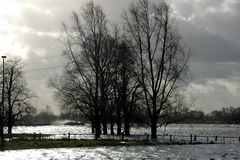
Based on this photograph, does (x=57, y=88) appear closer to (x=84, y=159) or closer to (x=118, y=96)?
(x=118, y=96)

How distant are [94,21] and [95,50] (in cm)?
385

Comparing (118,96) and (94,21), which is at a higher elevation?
(94,21)

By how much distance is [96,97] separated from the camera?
206ft

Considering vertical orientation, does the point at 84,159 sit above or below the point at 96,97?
below

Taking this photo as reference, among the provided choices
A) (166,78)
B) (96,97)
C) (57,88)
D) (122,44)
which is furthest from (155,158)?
(57,88)

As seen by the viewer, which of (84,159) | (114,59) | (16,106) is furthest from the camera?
(16,106)

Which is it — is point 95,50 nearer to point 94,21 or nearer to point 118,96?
point 94,21

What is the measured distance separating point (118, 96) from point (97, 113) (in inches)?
601

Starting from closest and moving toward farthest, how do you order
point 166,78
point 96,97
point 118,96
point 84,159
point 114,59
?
point 84,159 < point 166,78 < point 96,97 < point 114,59 < point 118,96

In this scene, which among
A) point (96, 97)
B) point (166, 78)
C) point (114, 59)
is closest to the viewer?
point (166, 78)

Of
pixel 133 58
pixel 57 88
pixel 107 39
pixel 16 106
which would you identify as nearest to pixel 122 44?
pixel 107 39

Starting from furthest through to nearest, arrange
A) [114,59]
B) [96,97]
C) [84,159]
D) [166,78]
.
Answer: [114,59], [96,97], [166,78], [84,159]

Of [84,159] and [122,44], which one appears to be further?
[122,44]

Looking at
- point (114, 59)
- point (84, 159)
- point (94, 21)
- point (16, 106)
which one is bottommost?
→ point (84, 159)
